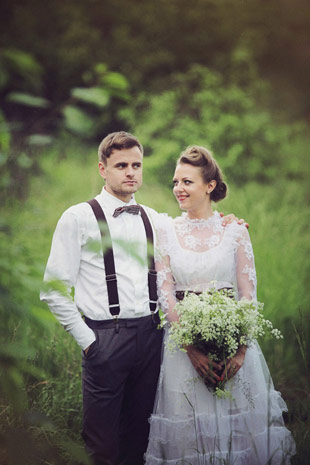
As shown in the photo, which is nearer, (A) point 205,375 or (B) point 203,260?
(A) point 205,375

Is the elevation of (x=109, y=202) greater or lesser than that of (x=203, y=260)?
greater

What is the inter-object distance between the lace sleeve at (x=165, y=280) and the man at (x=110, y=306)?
0.14 feet

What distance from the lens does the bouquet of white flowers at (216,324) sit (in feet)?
6.39

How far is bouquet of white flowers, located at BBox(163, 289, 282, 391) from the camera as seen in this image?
6.39ft

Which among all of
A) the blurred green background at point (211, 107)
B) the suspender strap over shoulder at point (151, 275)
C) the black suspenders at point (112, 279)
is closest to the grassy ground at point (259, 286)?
the blurred green background at point (211, 107)

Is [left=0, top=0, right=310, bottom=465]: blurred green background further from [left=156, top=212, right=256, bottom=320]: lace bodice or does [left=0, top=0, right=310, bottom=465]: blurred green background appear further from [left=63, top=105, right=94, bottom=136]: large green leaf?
[left=63, top=105, right=94, bottom=136]: large green leaf

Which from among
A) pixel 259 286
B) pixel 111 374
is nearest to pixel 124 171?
pixel 111 374

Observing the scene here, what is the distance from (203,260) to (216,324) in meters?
0.37

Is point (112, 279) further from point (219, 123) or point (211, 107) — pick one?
point (211, 107)

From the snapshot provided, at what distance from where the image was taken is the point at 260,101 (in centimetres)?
618

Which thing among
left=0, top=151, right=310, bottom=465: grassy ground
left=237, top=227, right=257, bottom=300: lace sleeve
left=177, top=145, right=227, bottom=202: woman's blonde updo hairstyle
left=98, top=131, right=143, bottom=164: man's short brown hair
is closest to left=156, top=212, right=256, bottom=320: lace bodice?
left=237, top=227, right=257, bottom=300: lace sleeve

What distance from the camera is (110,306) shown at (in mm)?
2072

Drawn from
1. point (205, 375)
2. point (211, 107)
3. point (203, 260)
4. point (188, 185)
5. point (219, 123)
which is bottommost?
point (205, 375)

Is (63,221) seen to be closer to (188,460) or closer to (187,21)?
(188,460)
